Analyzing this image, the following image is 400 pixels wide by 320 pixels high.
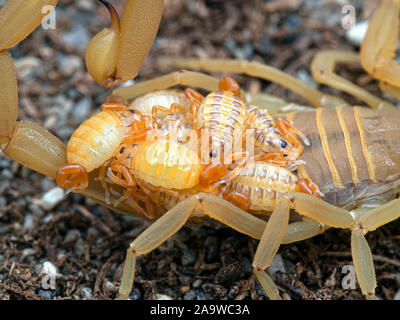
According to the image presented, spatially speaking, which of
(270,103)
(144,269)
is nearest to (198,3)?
(270,103)

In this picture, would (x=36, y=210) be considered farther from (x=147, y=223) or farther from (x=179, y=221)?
(x=179, y=221)

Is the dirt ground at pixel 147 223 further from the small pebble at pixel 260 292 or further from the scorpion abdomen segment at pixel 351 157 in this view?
the scorpion abdomen segment at pixel 351 157

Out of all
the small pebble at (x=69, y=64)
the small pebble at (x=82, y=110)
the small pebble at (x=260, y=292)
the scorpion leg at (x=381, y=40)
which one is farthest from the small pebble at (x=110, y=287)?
the scorpion leg at (x=381, y=40)

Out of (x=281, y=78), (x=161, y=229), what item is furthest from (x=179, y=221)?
(x=281, y=78)

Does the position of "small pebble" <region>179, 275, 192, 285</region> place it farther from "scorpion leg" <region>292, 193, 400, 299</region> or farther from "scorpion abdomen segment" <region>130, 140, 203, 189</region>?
"scorpion leg" <region>292, 193, 400, 299</region>

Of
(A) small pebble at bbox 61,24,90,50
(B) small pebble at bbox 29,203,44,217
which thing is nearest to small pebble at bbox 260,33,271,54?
(A) small pebble at bbox 61,24,90,50
